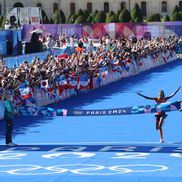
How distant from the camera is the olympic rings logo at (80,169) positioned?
19953 mm

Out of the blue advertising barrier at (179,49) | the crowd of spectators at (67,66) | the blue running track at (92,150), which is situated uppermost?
the crowd of spectators at (67,66)

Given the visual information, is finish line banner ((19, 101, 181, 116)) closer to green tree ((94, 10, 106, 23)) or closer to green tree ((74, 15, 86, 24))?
green tree ((74, 15, 86, 24))

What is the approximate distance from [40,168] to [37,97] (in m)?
14.2

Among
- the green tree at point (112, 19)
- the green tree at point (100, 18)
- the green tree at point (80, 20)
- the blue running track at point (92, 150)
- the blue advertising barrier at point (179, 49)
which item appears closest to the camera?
the blue running track at point (92, 150)

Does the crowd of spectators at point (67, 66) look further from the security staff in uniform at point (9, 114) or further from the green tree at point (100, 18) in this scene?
the green tree at point (100, 18)

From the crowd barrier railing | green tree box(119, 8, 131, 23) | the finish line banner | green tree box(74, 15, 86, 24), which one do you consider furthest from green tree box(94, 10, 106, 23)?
the finish line banner

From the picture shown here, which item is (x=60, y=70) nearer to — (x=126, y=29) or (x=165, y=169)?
(x=165, y=169)

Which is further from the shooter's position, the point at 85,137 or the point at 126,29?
the point at 126,29

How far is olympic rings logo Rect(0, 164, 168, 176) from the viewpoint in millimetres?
19953

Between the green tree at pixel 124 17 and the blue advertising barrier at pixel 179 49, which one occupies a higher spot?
the green tree at pixel 124 17

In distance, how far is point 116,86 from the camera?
45312mm

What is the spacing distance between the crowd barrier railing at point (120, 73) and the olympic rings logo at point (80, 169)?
1011cm

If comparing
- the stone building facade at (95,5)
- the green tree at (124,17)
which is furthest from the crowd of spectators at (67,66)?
the stone building facade at (95,5)

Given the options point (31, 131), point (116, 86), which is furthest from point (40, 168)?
point (116, 86)
